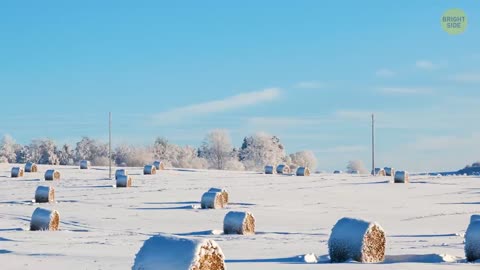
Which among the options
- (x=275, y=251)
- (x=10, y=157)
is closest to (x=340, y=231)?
(x=275, y=251)

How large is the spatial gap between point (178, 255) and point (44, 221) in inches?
465

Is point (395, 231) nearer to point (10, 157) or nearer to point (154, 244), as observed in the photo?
point (154, 244)

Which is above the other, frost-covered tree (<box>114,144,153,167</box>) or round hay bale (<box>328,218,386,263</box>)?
frost-covered tree (<box>114,144,153,167</box>)

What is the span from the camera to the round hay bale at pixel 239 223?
19391 mm

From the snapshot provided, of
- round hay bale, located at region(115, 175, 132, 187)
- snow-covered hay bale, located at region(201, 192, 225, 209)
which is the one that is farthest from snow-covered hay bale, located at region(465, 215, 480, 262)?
round hay bale, located at region(115, 175, 132, 187)

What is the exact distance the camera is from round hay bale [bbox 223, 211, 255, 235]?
63.6 ft

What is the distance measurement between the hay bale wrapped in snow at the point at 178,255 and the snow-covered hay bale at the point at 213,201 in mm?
19237

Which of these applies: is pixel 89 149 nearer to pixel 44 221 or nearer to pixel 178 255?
pixel 44 221

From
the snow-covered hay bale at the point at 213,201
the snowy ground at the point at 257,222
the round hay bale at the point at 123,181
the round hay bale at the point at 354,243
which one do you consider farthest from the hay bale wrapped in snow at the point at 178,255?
the round hay bale at the point at 123,181

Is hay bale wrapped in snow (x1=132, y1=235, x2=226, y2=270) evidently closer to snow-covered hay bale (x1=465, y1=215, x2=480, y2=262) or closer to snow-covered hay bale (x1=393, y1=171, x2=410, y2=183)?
snow-covered hay bale (x1=465, y1=215, x2=480, y2=262)

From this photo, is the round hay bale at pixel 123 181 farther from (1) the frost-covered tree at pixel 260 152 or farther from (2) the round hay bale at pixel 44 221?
(1) the frost-covered tree at pixel 260 152

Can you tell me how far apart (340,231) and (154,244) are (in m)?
5.38

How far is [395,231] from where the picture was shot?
843 inches

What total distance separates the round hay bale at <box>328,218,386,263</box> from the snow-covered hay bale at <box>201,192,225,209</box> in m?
15.0
